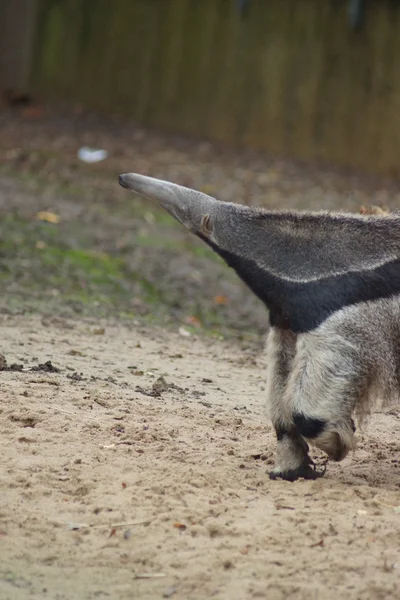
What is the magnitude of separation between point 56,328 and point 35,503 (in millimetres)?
3727

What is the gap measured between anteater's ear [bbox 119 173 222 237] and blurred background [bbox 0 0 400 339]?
15.8 feet

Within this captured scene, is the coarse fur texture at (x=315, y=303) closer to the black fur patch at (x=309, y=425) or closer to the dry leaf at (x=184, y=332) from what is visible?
the black fur patch at (x=309, y=425)

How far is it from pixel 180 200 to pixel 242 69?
11537mm

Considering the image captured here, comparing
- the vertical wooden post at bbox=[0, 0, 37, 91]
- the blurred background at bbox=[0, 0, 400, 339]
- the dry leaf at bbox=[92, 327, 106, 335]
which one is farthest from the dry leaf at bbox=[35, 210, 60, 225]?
the vertical wooden post at bbox=[0, 0, 37, 91]

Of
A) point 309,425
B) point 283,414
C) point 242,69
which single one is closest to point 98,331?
point 283,414

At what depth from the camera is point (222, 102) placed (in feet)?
54.6

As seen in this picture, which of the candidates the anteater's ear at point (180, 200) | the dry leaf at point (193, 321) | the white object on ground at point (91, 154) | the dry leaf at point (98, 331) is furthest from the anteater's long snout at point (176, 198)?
the white object on ground at point (91, 154)

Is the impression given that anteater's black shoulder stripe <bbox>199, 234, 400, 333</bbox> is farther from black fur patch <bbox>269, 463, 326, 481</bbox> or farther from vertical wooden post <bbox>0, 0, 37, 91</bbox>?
vertical wooden post <bbox>0, 0, 37, 91</bbox>

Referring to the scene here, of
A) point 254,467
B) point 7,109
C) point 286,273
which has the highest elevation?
point 286,273

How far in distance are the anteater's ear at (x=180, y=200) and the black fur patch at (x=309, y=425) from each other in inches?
43.5

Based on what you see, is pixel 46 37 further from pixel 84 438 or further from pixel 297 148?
pixel 84 438

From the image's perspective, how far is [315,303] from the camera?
4988 mm

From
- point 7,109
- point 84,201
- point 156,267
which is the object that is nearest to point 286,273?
point 156,267

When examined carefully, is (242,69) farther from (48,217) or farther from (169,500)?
(169,500)
